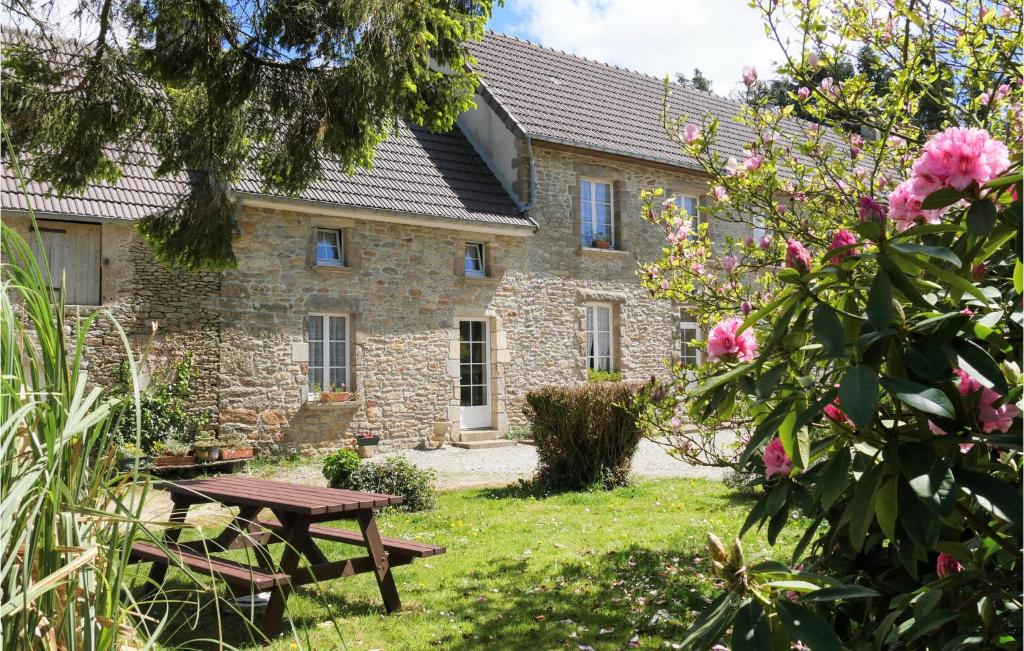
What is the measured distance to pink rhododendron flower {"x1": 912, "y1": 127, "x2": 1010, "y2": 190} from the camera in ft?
4.76

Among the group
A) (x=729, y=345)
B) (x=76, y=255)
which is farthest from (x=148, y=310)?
(x=729, y=345)

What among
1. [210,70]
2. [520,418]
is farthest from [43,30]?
[520,418]

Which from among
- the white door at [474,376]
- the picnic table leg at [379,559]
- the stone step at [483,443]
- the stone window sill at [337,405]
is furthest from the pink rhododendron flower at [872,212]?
the white door at [474,376]

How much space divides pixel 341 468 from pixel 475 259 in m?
6.70

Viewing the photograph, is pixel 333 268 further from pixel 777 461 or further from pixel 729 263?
pixel 777 461

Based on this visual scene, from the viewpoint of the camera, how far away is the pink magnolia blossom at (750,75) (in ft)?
14.4

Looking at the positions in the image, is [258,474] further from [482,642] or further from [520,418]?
[482,642]

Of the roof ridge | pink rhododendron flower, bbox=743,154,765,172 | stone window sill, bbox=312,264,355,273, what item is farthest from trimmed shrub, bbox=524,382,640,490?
the roof ridge

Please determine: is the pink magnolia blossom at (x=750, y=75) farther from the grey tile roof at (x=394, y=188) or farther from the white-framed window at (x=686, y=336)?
the white-framed window at (x=686, y=336)

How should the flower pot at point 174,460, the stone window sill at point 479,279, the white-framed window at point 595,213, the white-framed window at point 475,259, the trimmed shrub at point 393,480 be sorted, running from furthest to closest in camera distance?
the white-framed window at point 595,213 → the white-framed window at point 475,259 → the stone window sill at point 479,279 → the flower pot at point 174,460 → the trimmed shrub at point 393,480

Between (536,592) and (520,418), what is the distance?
956cm

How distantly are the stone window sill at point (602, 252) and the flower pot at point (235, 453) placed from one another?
276 inches

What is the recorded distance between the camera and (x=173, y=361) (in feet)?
36.9

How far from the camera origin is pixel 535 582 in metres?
5.36
